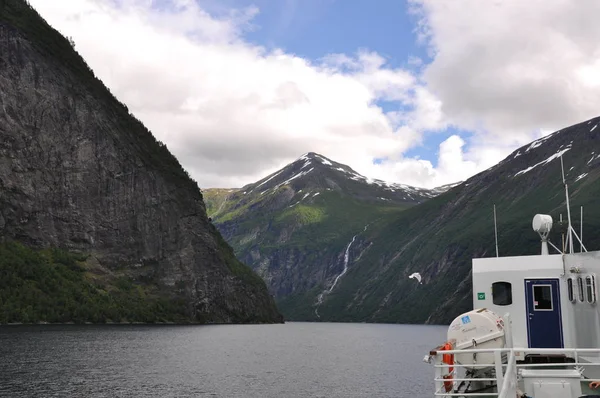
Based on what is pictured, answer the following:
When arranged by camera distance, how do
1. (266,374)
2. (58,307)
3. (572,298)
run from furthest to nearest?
(58,307)
(266,374)
(572,298)

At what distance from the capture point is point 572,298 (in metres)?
27.0

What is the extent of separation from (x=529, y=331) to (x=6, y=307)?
16276 centimetres

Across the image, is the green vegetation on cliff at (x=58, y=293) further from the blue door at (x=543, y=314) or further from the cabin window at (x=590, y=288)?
the cabin window at (x=590, y=288)

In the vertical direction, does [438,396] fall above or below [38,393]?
above

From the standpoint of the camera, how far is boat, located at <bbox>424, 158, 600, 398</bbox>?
20766 mm

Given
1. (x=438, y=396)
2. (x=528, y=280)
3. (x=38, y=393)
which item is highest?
(x=528, y=280)

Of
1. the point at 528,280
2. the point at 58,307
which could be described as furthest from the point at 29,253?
the point at 528,280

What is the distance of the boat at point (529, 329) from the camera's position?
68.1ft

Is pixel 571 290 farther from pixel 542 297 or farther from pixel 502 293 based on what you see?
pixel 502 293

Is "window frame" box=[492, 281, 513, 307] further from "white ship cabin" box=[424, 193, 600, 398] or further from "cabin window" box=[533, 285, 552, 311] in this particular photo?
"cabin window" box=[533, 285, 552, 311]

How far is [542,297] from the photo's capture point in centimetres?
2822

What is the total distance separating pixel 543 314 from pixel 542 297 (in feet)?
2.78

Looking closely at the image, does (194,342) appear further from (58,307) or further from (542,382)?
(542,382)

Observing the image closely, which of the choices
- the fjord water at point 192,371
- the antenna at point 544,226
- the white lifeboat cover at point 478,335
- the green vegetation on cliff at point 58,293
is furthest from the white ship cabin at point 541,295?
the green vegetation on cliff at point 58,293
